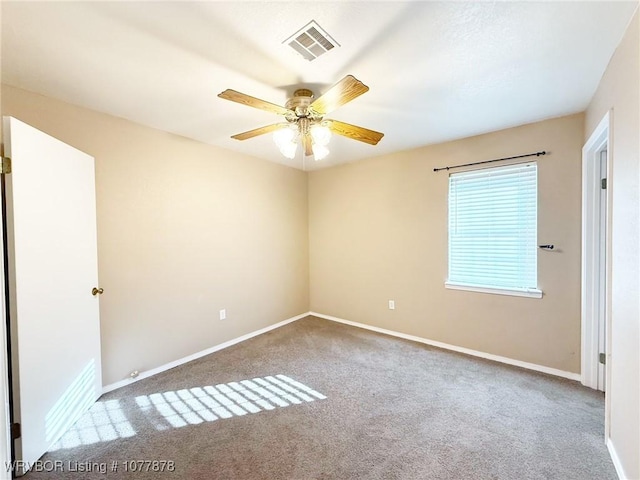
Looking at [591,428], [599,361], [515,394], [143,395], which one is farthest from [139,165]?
[599,361]

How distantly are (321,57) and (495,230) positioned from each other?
8.11ft

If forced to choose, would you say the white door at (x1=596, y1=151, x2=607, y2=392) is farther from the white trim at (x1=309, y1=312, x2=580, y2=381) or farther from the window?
the window

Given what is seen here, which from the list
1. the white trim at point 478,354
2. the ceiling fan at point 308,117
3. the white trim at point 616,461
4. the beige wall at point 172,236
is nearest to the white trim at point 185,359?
the beige wall at point 172,236

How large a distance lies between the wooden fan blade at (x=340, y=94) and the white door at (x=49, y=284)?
1.82m

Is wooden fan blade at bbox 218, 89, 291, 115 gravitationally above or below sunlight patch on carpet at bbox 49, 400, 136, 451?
above

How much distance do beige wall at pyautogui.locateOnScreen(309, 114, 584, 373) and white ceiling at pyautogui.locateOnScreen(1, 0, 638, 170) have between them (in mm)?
529

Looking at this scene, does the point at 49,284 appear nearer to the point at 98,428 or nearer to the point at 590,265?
the point at 98,428

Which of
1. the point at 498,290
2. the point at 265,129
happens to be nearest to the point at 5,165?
the point at 265,129

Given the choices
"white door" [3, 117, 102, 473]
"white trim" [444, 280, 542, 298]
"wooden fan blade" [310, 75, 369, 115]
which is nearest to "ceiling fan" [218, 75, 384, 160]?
"wooden fan blade" [310, 75, 369, 115]

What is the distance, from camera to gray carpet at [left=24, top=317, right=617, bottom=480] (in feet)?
5.09

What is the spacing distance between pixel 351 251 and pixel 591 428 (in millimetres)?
2830

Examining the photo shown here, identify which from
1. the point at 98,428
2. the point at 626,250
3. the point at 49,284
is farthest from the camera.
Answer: the point at 98,428

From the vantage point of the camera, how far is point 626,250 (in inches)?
56.0

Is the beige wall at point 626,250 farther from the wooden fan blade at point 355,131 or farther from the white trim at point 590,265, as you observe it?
the wooden fan blade at point 355,131
